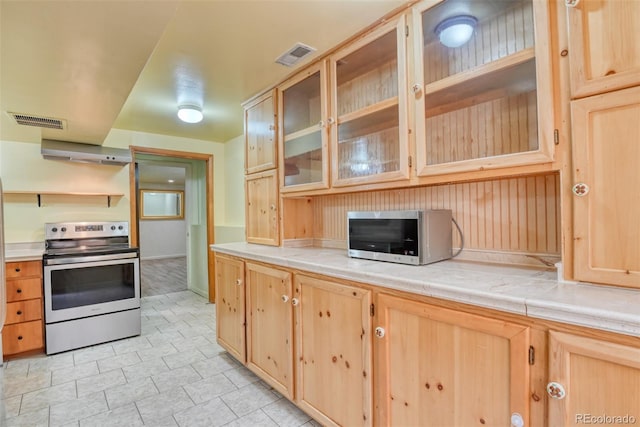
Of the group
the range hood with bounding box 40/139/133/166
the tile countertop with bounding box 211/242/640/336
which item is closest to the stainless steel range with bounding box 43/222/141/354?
the range hood with bounding box 40/139/133/166

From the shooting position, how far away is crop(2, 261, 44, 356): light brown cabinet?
258 centimetres

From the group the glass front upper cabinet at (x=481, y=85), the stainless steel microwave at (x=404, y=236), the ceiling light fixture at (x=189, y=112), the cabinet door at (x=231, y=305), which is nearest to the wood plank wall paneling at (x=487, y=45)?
the glass front upper cabinet at (x=481, y=85)

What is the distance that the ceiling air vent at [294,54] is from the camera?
1888mm

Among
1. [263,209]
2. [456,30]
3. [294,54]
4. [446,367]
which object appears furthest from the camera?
[263,209]

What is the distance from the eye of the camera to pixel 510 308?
92 cm

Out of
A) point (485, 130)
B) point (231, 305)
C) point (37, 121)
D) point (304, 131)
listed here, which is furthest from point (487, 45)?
point (37, 121)

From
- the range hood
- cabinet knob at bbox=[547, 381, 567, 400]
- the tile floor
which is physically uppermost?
the range hood

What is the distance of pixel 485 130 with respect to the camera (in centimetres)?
143

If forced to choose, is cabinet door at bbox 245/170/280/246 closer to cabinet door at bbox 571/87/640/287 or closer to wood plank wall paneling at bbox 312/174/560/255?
wood plank wall paneling at bbox 312/174/560/255

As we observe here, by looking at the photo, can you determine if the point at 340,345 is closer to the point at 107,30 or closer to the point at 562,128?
the point at 562,128

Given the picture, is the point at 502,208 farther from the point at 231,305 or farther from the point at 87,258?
the point at 87,258

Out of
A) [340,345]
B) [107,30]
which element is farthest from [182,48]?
[340,345]

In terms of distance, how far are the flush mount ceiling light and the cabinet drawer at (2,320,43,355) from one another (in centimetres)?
377

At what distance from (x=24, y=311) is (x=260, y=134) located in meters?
2.56
